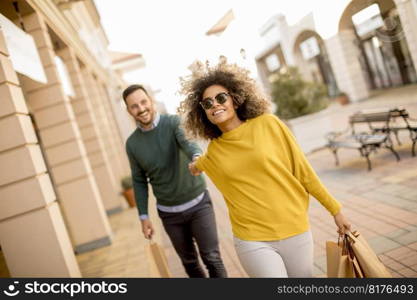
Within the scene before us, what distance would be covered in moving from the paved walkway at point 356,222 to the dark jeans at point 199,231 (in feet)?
3.13

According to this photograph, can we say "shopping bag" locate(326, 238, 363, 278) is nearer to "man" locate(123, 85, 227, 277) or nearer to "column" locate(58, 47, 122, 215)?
"man" locate(123, 85, 227, 277)

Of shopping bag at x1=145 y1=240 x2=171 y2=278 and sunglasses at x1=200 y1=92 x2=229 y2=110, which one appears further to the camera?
shopping bag at x1=145 y1=240 x2=171 y2=278

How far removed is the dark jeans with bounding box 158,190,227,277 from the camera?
3279mm

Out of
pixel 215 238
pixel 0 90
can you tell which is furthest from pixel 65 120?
pixel 215 238

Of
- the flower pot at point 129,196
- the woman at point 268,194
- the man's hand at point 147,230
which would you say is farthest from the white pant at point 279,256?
the flower pot at point 129,196

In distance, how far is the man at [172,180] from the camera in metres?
3.22

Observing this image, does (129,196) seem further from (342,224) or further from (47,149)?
(342,224)

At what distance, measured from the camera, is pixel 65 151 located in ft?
24.1

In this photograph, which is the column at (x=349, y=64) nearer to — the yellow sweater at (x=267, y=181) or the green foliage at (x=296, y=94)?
the green foliage at (x=296, y=94)

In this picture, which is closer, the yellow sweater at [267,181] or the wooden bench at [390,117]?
the yellow sweater at [267,181]

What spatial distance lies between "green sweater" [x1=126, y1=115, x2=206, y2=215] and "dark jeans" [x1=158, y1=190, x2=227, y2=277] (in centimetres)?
12

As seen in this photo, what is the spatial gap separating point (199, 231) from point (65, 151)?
190 inches

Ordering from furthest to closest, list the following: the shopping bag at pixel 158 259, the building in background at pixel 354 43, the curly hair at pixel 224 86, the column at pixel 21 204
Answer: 1. the building in background at pixel 354 43
2. the column at pixel 21 204
3. the shopping bag at pixel 158 259
4. the curly hair at pixel 224 86

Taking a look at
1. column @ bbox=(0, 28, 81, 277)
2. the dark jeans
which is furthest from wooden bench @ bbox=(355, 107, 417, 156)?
column @ bbox=(0, 28, 81, 277)
